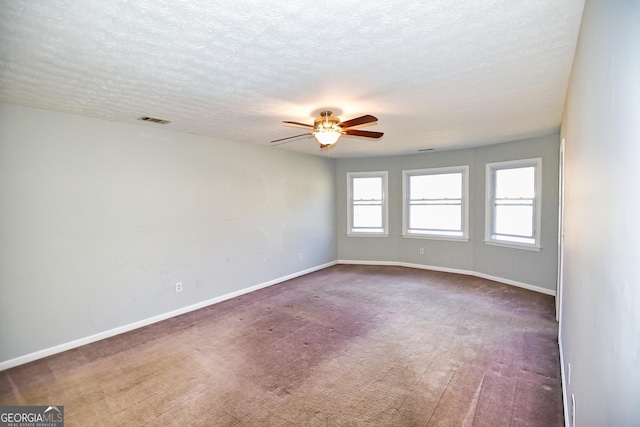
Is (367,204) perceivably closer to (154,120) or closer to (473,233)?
(473,233)

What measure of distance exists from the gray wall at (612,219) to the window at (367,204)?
5.44 metres

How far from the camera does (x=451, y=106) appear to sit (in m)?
3.22

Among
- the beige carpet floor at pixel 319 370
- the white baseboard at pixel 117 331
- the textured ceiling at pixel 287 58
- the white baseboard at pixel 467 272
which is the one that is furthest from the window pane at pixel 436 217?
the white baseboard at pixel 117 331

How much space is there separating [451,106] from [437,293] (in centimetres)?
302

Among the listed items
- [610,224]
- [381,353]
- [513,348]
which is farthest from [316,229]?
[610,224]

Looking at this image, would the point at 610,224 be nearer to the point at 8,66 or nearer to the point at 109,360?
the point at 8,66

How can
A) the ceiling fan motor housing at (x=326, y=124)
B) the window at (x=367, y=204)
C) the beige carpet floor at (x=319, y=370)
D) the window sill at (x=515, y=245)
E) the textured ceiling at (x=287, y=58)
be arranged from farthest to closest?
1. the window at (x=367, y=204)
2. the window sill at (x=515, y=245)
3. the ceiling fan motor housing at (x=326, y=124)
4. the beige carpet floor at (x=319, y=370)
5. the textured ceiling at (x=287, y=58)

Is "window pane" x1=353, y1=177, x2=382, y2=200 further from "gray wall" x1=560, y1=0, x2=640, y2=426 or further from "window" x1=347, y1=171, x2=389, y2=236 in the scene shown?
"gray wall" x1=560, y1=0, x2=640, y2=426

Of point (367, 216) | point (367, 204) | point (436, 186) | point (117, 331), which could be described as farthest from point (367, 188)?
point (117, 331)

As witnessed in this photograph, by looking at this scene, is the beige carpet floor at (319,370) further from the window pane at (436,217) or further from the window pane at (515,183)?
the window pane at (436,217)

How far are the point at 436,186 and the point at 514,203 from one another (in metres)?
1.51

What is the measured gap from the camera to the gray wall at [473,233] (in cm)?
479

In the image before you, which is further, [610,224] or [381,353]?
[381,353]

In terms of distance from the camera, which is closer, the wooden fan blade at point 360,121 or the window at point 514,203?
the wooden fan blade at point 360,121
